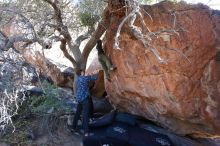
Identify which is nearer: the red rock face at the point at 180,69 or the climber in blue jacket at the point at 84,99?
the red rock face at the point at 180,69

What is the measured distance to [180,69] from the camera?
6602 millimetres

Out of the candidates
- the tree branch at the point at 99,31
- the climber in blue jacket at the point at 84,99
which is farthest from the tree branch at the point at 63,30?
the climber in blue jacket at the point at 84,99

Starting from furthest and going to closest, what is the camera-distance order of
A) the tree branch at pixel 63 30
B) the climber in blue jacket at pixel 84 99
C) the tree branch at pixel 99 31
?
the tree branch at pixel 63 30 → the climber in blue jacket at pixel 84 99 → the tree branch at pixel 99 31

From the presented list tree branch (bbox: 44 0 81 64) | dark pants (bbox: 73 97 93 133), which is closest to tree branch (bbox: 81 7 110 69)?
tree branch (bbox: 44 0 81 64)

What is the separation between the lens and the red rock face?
6.46 m

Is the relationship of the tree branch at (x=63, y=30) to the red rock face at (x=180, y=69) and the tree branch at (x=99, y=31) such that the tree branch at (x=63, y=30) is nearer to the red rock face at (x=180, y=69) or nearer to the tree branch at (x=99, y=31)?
the tree branch at (x=99, y=31)

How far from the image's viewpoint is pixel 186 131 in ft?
24.1

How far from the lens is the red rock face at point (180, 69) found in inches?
254

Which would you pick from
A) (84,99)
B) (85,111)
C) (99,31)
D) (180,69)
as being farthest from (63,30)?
(180,69)

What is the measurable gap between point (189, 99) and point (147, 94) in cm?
87

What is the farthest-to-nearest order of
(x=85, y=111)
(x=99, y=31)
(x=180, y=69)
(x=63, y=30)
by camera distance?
(x=63, y=30) → (x=99, y=31) → (x=85, y=111) → (x=180, y=69)

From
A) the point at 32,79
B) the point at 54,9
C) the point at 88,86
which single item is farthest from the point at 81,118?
the point at 54,9

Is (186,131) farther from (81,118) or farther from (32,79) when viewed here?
(32,79)

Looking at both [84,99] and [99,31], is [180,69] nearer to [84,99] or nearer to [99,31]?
[99,31]
